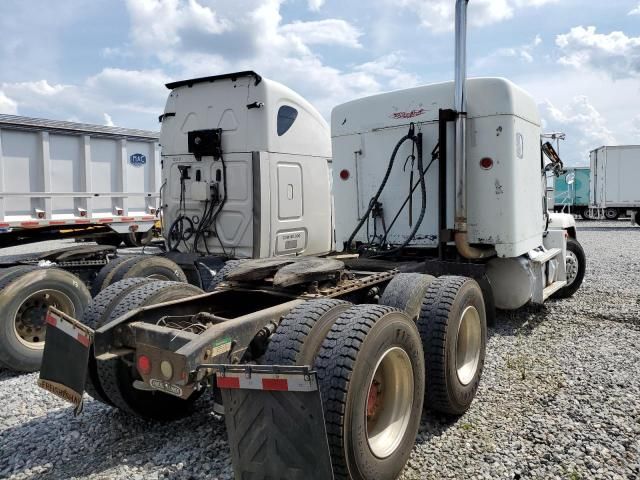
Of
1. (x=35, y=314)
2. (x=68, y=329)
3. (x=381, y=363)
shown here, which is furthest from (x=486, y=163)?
(x=35, y=314)

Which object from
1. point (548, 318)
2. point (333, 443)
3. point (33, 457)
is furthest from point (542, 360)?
point (33, 457)

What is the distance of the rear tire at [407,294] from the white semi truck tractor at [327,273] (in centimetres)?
2

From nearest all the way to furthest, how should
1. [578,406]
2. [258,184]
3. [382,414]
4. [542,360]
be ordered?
[382,414]
[578,406]
[542,360]
[258,184]

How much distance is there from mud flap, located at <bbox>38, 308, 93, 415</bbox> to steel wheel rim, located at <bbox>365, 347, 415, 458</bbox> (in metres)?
1.67

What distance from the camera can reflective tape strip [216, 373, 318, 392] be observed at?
243cm

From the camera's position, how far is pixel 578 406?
415cm

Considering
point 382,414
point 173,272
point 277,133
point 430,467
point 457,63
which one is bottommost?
point 430,467

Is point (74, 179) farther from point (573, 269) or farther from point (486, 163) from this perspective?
point (573, 269)

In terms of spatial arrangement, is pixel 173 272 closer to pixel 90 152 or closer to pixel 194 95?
pixel 194 95

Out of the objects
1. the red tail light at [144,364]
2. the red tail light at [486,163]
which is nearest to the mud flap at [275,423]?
the red tail light at [144,364]

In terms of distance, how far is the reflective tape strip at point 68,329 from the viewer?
312cm

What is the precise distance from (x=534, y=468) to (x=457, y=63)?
3958 mm

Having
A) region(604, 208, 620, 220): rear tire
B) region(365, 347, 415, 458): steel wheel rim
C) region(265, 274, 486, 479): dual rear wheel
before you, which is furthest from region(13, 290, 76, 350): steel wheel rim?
region(604, 208, 620, 220): rear tire

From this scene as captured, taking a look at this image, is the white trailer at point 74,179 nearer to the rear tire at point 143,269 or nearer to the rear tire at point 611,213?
the rear tire at point 143,269
